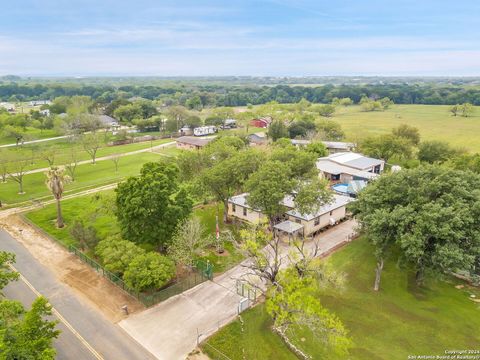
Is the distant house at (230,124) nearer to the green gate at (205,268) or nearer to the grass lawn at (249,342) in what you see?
the green gate at (205,268)

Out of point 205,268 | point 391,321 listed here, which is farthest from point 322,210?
point 391,321

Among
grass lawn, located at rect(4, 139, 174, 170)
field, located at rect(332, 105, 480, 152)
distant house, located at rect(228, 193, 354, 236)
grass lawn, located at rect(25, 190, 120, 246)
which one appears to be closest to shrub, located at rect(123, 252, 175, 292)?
grass lawn, located at rect(25, 190, 120, 246)

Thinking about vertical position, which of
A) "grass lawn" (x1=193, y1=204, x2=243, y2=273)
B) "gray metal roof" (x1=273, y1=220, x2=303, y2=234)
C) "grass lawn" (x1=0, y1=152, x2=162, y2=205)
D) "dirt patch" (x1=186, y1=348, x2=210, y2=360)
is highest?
"gray metal roof" (x1=273, y1=220, x2=303, y2=234)

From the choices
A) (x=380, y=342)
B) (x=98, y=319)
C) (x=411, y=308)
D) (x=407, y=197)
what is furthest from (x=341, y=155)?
(x=98, y=319)

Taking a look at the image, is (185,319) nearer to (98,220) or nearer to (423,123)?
(98,220)

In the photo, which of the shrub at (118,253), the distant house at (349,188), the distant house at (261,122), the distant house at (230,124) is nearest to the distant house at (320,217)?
the distant house at (349,188)

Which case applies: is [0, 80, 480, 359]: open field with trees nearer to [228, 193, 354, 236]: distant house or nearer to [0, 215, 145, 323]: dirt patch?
[0, 215, 145, 323]: dirt patch
